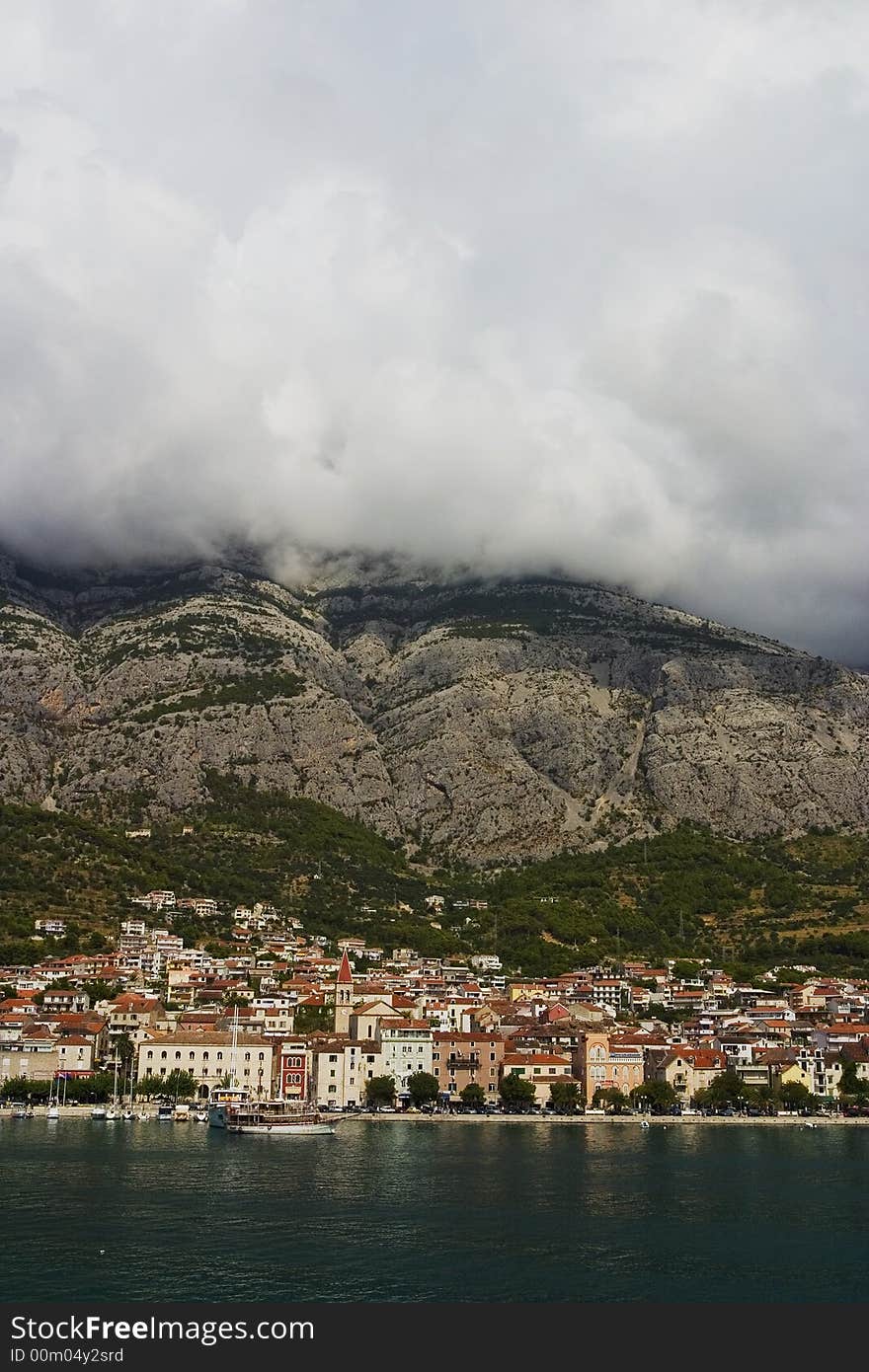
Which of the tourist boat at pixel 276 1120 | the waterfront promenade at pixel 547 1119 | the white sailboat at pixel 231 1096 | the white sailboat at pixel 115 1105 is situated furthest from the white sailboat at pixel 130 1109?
the tourist boat at pixel 276 1120

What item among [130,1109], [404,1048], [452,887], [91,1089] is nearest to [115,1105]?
[130,1109]

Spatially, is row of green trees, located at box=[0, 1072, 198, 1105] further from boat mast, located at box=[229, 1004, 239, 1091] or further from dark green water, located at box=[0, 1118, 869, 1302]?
dark green water, located at box=[0, 1118, 869, 1302]

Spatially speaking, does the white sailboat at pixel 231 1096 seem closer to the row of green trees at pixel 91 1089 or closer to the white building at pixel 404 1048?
the row of green trees at pixel 91 1089

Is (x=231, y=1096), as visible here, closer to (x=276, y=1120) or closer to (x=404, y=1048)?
(x=404, y=1048)

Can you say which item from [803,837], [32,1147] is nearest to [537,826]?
[803,837]

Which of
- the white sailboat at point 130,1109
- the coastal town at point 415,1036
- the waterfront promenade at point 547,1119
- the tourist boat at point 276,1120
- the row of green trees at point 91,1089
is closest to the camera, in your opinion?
the tourist boat at point 276,1120

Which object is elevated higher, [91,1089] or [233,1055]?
[233,1055]

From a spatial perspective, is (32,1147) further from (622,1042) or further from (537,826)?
(537,826)
